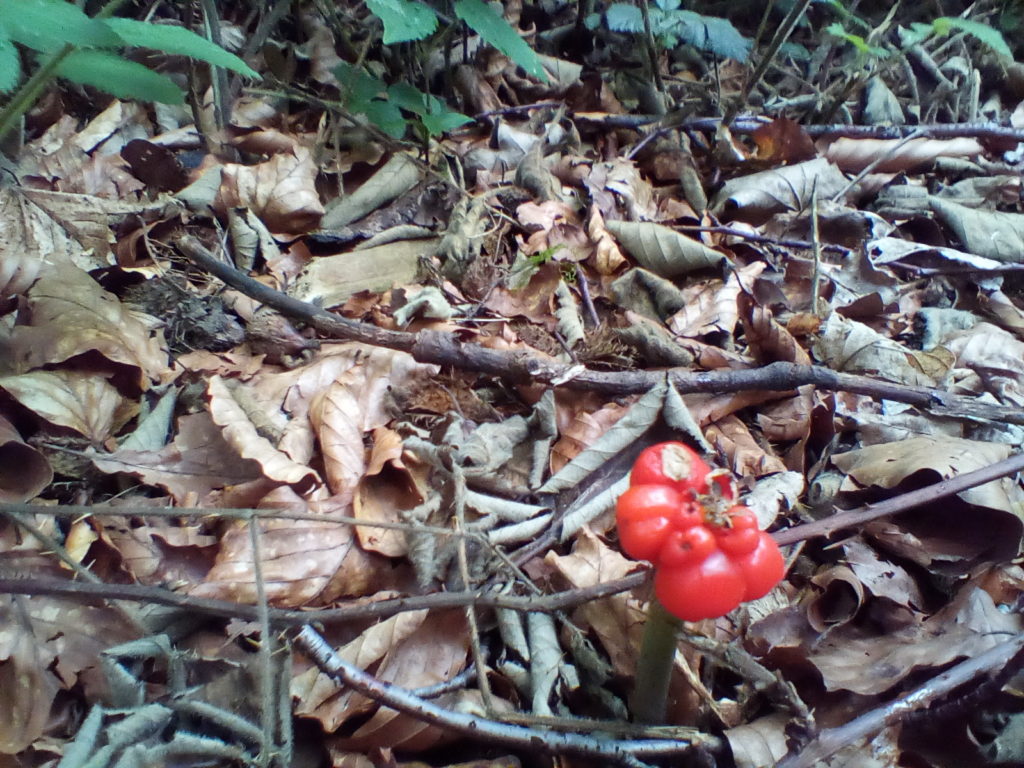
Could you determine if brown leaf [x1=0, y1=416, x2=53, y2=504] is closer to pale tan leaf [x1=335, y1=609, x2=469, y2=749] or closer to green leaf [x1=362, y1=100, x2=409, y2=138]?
pale tan leaf [x1=335, y1=609, x2=469, y2=749]

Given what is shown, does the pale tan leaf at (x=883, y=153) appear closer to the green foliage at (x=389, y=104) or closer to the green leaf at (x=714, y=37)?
the green leaf at (x=714, y=37)

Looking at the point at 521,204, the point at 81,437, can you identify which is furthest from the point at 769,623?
the point at 521,204

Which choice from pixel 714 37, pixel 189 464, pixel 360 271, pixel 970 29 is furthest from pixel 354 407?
pixel 970 29

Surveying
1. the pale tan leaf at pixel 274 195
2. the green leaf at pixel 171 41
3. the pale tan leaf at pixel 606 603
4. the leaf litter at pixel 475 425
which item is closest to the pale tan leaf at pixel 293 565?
the leaf litter at pixel 475 425

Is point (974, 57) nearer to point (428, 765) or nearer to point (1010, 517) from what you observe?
point (1010, 517)

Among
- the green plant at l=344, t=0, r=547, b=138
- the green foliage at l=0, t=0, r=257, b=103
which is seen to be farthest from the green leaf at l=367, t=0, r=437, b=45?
the green foliage at l=0, t=0, r=257, b=103
